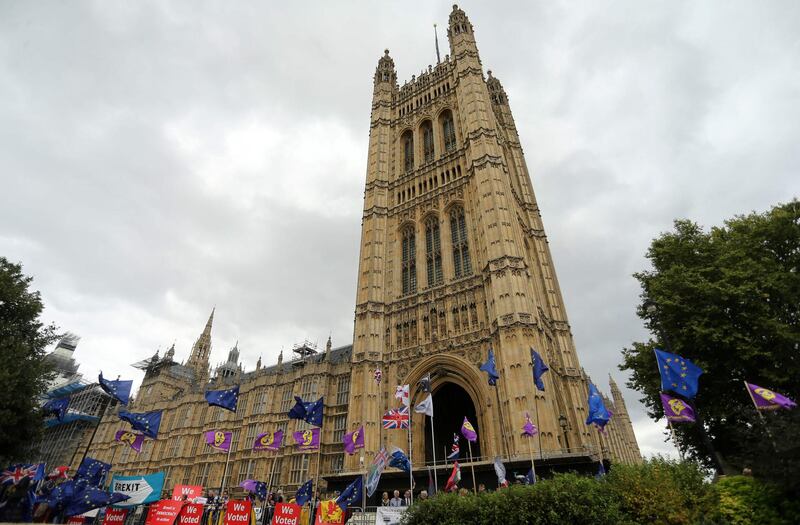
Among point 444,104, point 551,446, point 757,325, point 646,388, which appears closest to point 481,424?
point 551,446

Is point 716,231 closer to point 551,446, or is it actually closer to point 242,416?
point 551,446

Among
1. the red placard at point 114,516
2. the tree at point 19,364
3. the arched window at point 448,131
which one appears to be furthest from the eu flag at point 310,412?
the arched window at point 448,131

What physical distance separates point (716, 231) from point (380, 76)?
41597 millimetres

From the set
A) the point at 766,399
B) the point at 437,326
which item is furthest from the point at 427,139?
the point at 766,399

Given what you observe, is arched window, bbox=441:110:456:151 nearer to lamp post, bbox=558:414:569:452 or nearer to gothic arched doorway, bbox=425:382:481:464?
gothic arched doorway, bbox=425:382:481:464

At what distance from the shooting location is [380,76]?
50.5 metres

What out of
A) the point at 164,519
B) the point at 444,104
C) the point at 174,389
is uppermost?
the point at 444,104

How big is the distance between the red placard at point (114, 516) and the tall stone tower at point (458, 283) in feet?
42.7

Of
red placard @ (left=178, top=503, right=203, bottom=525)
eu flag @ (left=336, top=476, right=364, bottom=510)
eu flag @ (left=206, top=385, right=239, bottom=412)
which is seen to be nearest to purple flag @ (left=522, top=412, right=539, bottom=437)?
eu flag @ (left=336, top=476, right=364, bottom=510)

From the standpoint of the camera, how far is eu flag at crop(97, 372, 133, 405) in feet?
73.5

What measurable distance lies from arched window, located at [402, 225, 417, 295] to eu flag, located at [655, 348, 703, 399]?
20.6m

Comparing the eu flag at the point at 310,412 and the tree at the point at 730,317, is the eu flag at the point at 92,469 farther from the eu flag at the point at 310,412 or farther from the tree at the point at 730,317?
the tree at the point at 730,317

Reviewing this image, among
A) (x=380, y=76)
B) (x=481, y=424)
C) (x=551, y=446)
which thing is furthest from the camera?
(x=380, y=76)

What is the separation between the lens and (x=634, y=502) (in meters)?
9.61
